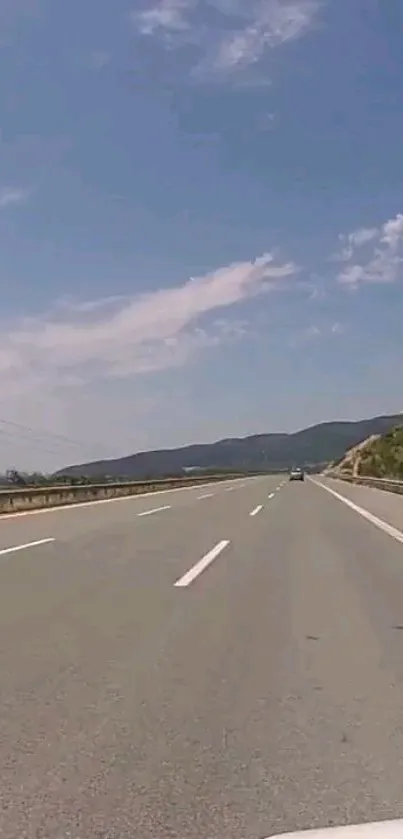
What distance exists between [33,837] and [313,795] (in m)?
1.40

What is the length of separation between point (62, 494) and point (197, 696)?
31.4 meters

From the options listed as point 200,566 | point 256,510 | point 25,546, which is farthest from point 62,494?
point 200,566

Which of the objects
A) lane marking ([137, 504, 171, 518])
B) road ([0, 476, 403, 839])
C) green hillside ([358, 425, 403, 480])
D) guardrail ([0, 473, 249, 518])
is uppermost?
green hillside ([358, 425, 403, 480])

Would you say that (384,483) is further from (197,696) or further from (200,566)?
(197,696)

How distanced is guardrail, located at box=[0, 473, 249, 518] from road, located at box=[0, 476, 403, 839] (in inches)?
Answer: 633

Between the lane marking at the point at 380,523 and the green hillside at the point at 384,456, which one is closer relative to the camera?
the lane marking at the point at 380,523

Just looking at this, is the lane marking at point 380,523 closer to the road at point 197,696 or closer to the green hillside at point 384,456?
the road at point 197,696

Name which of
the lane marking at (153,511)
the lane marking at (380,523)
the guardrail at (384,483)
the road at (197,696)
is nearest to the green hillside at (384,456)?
the guardrail at (384,483)

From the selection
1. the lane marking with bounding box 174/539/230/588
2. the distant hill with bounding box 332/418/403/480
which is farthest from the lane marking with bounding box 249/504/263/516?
the distant hill with bounding box 332/418/403/480

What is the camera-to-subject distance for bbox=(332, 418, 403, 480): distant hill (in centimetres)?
9206

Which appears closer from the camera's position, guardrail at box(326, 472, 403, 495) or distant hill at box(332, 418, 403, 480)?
guardrail at box(326, 472, 403, 495)

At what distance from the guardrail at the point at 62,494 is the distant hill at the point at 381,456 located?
36.7 meters

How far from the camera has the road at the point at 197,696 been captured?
474 cm

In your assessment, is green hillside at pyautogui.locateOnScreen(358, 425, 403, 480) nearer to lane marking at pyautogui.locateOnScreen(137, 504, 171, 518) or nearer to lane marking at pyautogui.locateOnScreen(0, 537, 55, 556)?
lane marking at pyautogui.locateOnScreen(137, 504, 171, 518)
